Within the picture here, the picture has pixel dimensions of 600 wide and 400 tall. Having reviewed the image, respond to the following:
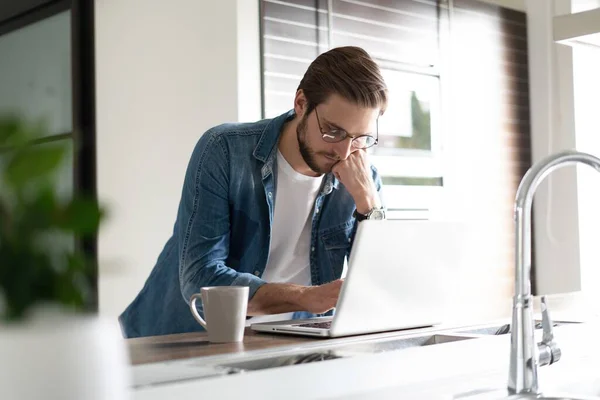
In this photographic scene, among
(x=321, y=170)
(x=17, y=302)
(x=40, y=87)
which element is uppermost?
(x=40, y=87)

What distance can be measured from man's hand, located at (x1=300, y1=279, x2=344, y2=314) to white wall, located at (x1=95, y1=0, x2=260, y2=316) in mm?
1646

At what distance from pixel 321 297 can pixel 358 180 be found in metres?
0.49

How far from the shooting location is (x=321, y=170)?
2.12 meters

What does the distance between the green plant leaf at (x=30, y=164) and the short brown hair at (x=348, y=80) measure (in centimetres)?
165

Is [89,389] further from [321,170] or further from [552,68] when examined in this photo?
[552,68]

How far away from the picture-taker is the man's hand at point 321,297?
1.60 metres

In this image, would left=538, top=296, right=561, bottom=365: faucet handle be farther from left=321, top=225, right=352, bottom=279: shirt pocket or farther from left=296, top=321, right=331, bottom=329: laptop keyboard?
left=321, top=225, right=352, bottom=279: shirt pocket

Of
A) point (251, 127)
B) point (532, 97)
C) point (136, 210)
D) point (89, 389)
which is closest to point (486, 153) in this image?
point (532, 97)

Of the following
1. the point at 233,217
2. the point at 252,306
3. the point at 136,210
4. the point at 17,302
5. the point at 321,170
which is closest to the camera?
the point at 17,302

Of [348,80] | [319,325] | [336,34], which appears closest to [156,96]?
[336,34]

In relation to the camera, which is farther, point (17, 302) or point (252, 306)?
point (252, 306)

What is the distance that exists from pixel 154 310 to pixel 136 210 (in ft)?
3.93

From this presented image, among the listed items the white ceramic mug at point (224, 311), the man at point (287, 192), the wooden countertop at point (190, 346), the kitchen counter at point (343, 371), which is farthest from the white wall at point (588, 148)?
the white ceramic mug at point (224, 311)

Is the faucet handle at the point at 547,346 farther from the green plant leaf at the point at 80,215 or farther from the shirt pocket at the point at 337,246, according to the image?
the green plant leaf at the point at 80,215
